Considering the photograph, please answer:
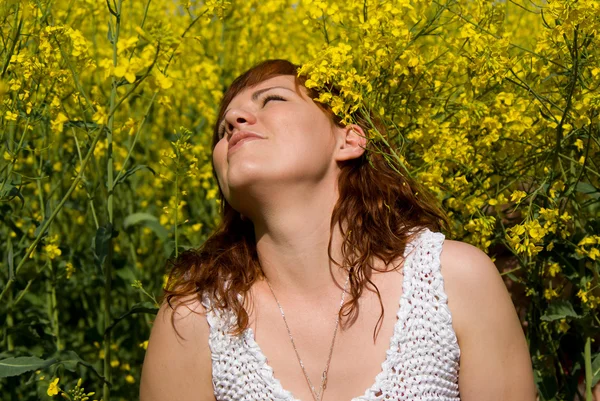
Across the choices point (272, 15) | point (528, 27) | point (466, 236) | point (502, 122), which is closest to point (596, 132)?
point (502, 122)

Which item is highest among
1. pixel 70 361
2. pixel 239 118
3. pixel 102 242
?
pixel 239 118

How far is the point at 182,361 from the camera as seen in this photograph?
2.19 m

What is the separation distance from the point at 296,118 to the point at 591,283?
1.07 metres

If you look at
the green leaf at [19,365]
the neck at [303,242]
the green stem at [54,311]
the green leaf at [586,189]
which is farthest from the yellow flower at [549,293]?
the green stem at [54,311]

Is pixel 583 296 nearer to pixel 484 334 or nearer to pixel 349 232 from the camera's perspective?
pixel 484 334

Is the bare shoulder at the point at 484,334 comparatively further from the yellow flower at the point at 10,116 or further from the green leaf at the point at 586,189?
the yellow flower at the point at 10,116

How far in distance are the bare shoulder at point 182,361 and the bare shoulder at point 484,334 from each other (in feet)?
2.04

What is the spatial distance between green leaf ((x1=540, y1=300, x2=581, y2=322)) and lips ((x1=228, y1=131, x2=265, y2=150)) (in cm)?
92

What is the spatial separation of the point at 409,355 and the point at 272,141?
601 mm

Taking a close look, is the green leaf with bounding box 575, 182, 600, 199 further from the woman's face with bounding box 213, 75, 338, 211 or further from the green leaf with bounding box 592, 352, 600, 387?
the woman's face with bounding box 213, 75, 338, 211

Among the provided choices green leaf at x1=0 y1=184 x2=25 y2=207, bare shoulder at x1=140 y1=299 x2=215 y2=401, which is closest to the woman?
bare shoulder at x1=140 y1=299 x2=215 y2=401

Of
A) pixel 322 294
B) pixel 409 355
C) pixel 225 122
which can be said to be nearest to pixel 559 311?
pixel 409 355

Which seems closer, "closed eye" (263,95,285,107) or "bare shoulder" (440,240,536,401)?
"bare shoulder" (440,240,536,401)

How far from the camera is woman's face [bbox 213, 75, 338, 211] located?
2.07 meters
